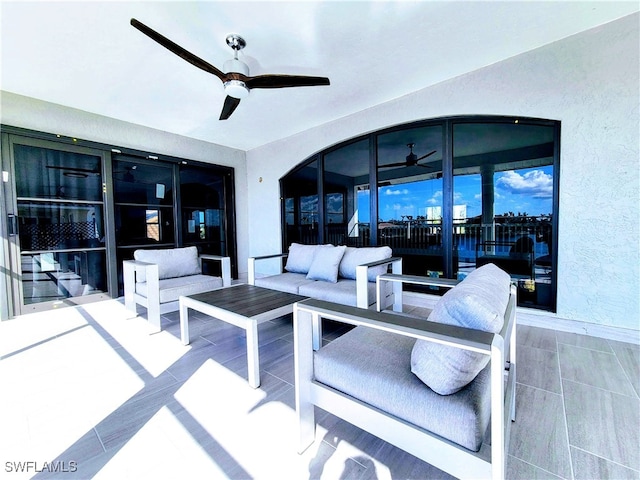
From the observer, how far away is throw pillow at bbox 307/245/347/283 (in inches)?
118

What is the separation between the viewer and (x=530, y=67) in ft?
8.59

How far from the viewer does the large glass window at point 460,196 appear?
281 cm

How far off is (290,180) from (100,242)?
10.6ft

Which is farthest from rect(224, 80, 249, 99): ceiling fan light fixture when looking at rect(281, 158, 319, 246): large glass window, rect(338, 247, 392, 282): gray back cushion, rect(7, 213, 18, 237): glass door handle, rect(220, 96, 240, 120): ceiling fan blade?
rect(7, 213, 18, 237): glass door handle

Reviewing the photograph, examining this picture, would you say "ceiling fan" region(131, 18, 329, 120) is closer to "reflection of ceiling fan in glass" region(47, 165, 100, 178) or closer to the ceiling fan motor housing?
the ceiling fan motor housing

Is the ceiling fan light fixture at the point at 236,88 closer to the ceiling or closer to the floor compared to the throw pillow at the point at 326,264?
closer to the ceiling

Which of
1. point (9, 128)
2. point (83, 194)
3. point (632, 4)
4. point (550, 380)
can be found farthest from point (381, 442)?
point (9, 128)

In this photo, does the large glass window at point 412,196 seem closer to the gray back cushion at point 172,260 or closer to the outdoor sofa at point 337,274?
the outdoor sofa at point 337,274

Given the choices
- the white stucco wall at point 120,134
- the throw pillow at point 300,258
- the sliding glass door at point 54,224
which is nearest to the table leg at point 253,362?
the throw pillow at point 300,258

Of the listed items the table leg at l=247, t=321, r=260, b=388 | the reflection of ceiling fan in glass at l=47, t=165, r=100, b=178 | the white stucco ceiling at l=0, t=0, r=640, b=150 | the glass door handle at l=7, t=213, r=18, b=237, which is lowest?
the table leg at l=247, t=321, r=260, b=388

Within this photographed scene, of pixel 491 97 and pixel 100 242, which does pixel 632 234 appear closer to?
pixel 491 97

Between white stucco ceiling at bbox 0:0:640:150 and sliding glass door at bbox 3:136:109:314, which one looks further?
sliding glass door at bbox 3:136:109:314

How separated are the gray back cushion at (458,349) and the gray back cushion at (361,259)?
1.74 m

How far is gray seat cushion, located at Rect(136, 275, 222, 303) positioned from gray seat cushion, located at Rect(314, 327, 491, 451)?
2290 mm
